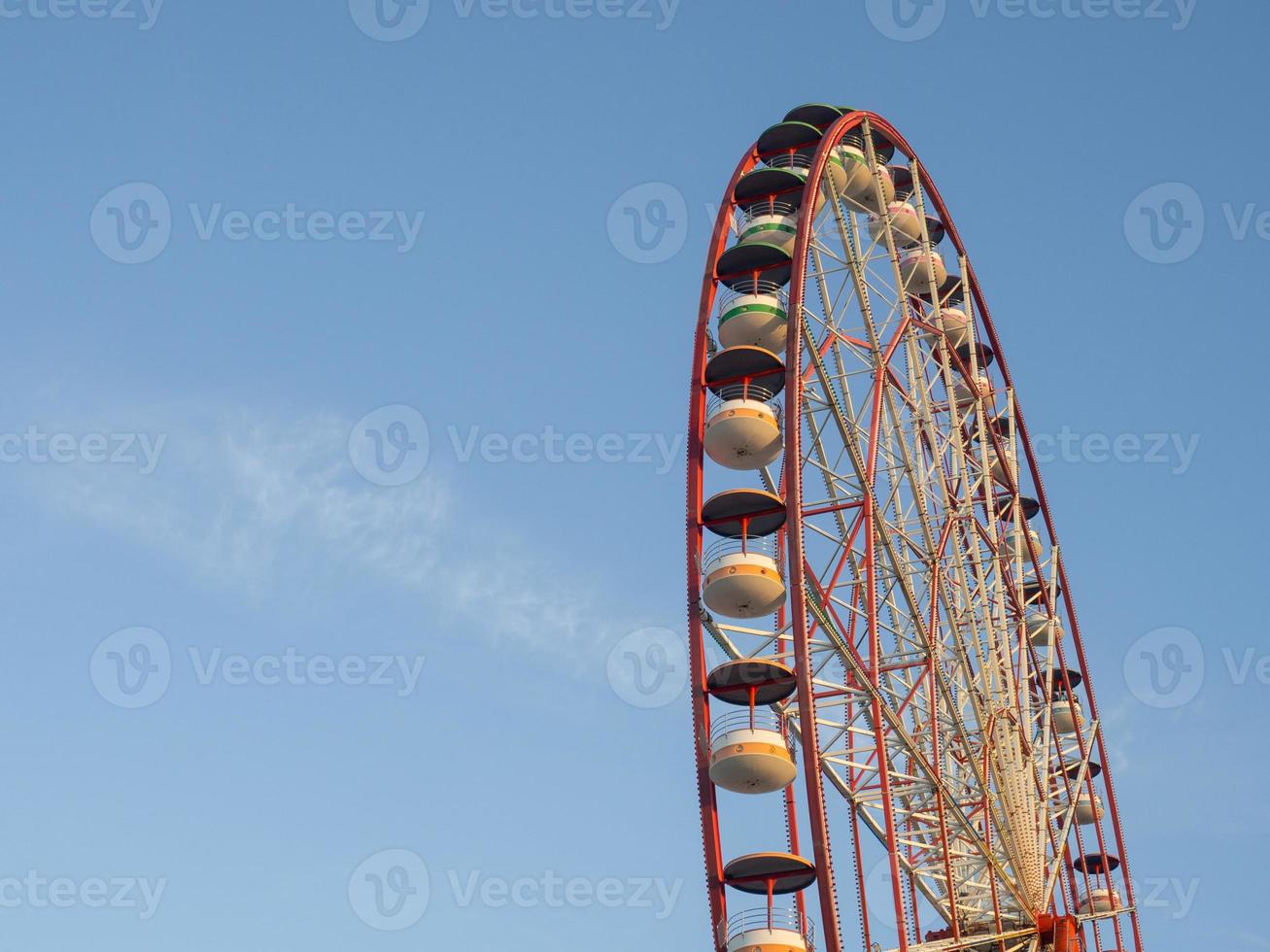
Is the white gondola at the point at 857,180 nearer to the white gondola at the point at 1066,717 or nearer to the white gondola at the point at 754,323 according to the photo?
the white gondola at the point at 754,323

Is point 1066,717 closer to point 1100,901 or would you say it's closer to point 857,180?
point 1100,901

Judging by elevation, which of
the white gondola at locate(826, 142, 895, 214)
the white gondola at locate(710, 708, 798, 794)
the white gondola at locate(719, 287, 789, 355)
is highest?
the white gondola at locate(826, 142, 895, 214)

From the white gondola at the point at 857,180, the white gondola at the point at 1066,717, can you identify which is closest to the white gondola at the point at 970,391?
the white gondola at the point at 857,180

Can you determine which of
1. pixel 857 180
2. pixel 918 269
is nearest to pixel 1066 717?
pixel 918 269

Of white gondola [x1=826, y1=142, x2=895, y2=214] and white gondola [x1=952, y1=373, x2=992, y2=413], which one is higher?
white gondola [x1=826, y1=142, x2=895, y2=214]

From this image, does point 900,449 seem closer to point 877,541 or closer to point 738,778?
point 877,541

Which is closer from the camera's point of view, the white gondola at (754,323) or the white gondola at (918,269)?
the white gondola at (754,323)

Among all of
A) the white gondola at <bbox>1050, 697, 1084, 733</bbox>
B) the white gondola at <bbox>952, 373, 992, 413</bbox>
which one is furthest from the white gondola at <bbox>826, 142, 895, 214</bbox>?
the white gondola at <bbox>1050, 697, 1084, 733</bbox>

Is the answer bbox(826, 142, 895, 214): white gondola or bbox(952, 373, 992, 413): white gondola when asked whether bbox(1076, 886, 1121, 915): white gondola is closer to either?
bbox(952, 373, 992, 413): white gondola

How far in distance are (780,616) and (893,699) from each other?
263cm

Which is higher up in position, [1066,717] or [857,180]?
[857,180]

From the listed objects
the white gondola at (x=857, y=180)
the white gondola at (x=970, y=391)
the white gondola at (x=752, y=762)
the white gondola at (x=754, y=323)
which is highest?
the white gondola at (x=857, y=180)

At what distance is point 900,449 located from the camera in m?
34.2

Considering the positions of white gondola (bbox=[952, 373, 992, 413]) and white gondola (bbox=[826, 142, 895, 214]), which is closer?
white gondola (bbox=[826, 142, 895, 214])
